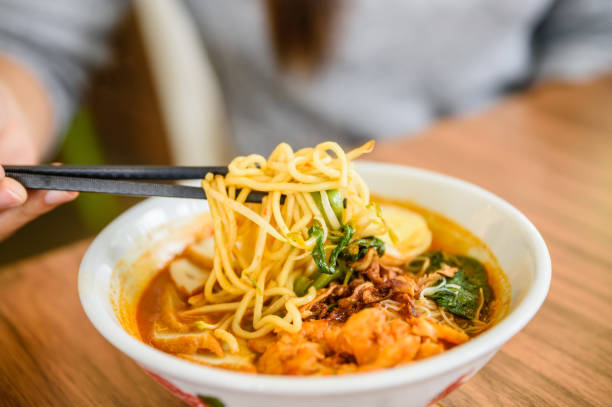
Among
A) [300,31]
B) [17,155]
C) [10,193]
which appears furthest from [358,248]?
[300,31]

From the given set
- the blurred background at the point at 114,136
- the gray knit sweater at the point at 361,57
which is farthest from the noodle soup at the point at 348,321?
the blurred background at the point at 114,136

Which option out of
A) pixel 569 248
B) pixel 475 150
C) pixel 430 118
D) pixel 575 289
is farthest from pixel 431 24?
pixel 575 289

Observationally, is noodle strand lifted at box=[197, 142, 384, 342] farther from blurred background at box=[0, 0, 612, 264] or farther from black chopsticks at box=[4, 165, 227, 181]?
blurred background at box=[0, 0, 612, 264]

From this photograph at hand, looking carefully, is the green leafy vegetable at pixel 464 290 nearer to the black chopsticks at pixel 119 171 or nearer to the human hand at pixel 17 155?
the black chopsticks at pixel 119 171

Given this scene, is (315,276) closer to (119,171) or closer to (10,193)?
(119,171)

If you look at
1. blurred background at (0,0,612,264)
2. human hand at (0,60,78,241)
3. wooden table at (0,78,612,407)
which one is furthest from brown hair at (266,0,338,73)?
human hand at (0,60,78,241)

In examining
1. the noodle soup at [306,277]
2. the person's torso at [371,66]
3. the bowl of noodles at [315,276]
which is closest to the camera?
the bowl of noodles at [315,276]
